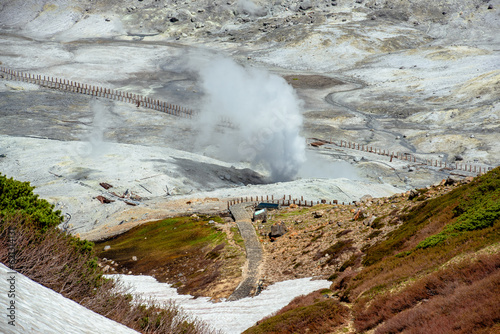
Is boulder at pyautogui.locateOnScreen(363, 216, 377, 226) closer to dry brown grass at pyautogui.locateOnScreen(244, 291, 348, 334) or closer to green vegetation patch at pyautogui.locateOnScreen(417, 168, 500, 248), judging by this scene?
green vegetation patch at pyautogui.locateOnScreen(417, 168, 500, 248)

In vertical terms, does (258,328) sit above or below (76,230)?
above

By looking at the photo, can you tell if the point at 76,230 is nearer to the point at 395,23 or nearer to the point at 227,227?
the point at 227,227

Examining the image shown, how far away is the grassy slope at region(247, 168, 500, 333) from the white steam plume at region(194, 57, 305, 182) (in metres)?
48.7

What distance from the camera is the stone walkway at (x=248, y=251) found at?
29078 millimetres

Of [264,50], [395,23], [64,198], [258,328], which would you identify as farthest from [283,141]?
[395,23]

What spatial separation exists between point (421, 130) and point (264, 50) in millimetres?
75088

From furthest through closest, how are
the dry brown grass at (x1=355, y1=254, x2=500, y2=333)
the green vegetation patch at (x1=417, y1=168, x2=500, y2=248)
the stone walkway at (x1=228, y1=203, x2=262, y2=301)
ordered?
the stone walkway at (x1=228, y1=203, x2=262, y2=301), the green vegetation patch at (x1=417, y1=168, x2=500, y2=248), the dry brown grass at (x1=355, y1=254, x2=500, y2=333)

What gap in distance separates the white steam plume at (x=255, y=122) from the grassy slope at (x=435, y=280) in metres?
48.7

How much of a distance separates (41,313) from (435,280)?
11.2 m

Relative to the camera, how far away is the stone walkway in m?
29.1

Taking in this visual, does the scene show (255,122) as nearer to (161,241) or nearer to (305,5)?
(161,241)

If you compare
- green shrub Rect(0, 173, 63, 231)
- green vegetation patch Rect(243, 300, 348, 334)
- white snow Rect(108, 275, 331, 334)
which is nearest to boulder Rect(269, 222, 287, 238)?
white snow Rect(108, 275, 331, 334)

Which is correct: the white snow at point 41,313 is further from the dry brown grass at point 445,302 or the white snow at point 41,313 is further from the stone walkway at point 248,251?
the stone walkway at point 248,251

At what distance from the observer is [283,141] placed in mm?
75812
